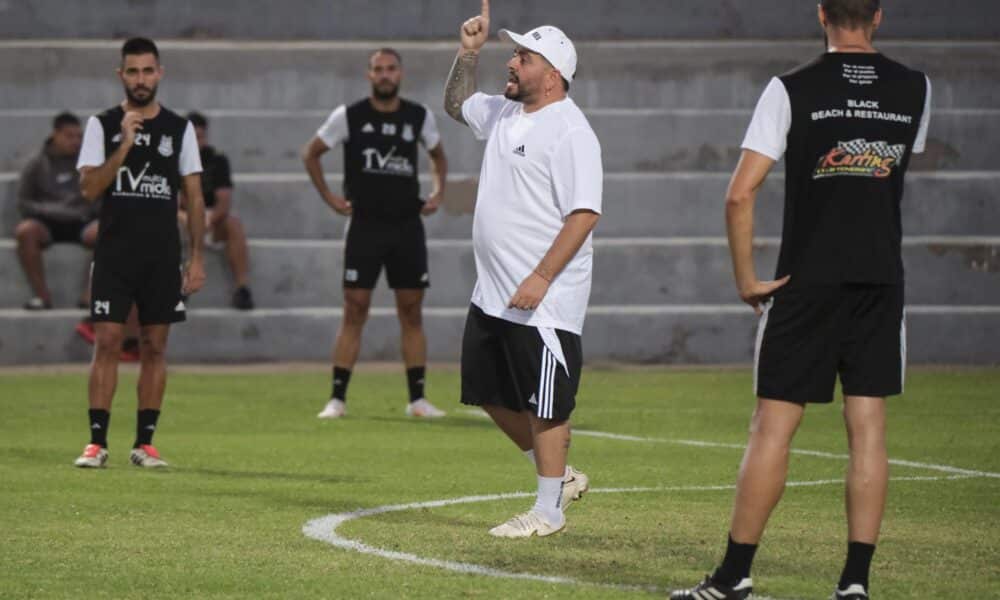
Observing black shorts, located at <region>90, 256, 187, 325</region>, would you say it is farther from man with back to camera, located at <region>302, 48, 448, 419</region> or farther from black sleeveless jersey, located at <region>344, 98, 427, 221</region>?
black sleeveless jersey, located at <region>344, 98, 427, 221</region>

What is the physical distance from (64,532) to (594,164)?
269 cm

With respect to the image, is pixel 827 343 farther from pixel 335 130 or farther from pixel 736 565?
pixel 335 130

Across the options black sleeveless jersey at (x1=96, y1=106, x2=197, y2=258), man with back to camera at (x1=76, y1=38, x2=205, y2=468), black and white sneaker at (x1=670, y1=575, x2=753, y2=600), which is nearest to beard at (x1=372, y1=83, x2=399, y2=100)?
man with back to camera at (x1=76, y1=38, x2=205, y2=468)

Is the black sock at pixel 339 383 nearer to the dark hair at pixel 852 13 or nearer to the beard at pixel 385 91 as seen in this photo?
the beard at pixel 385 91

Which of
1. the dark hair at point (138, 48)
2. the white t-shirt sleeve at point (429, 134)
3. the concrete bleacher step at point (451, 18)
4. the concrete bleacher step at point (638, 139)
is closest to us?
the dark hair at point (138, 48)

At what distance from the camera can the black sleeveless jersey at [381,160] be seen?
1489 cm

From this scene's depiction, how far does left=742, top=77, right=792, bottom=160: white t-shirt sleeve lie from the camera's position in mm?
6512

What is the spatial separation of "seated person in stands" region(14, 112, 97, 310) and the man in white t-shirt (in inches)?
452

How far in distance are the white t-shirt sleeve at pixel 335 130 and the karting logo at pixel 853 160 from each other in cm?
856

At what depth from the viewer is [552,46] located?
8.52 meters

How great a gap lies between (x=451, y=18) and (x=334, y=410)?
9.77 m

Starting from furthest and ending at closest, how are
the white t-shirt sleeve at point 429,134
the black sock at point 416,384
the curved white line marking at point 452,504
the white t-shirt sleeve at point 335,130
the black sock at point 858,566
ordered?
the white t-shirt sleeve at point 429,134, the white t-shirt sleeve at point 335,130, the black sock at point 416,384, the curved white line marking at point 452,504, the black sock at point 858,566

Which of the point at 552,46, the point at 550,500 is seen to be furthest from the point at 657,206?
the point at 550,500

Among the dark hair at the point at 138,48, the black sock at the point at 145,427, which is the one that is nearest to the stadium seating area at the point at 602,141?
the black sock at the point at 145,427
